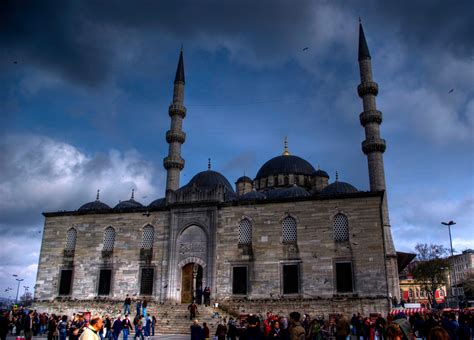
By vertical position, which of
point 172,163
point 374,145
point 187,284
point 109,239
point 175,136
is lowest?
point 187,284

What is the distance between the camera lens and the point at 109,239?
→ 91.8 feet

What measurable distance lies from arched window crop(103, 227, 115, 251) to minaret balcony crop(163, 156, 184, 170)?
793 centimetres

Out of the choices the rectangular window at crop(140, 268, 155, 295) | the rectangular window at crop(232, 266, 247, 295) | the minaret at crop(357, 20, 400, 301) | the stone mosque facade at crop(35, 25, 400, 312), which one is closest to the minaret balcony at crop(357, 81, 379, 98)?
the minaret at crop(357, 20, 400, 301)

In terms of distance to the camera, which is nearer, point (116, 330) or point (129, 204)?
point (116, 330)

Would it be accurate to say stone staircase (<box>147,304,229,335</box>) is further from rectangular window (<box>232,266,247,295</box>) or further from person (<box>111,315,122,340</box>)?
person (<box>111,315,122,340</box>)

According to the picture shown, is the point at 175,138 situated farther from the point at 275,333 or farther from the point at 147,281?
the point at 275,333

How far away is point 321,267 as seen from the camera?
77.3 feet

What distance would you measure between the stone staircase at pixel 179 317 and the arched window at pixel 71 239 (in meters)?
7.81

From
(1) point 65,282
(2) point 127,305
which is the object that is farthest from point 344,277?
(1) point 65,282

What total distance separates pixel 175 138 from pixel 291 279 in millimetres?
15946

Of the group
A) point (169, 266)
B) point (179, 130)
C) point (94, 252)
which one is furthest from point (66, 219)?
point (179, 130)

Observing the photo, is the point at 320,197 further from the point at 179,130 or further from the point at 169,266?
the point at 179,130

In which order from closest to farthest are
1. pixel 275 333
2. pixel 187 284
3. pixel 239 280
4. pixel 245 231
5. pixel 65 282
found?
pixel 275 333 < pixel 239 280 < pixel 245 231 < pixel 187 284 < pixel 65 282

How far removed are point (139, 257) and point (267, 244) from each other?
8.05 meters
